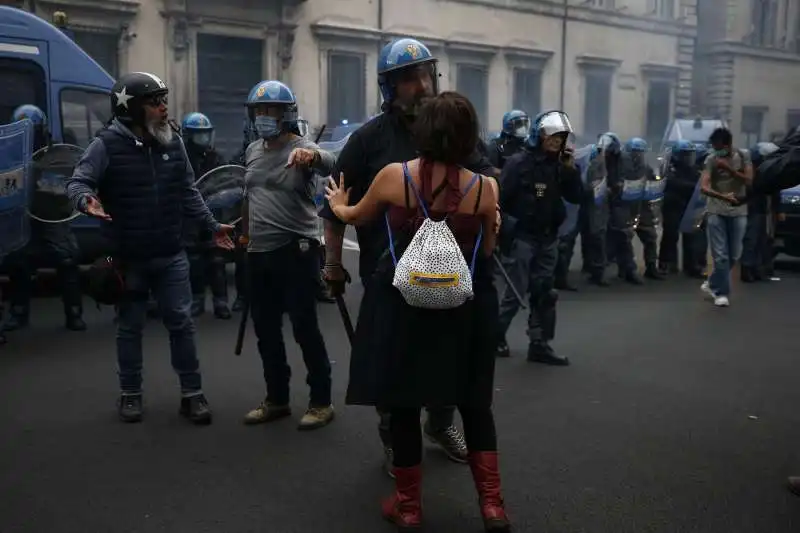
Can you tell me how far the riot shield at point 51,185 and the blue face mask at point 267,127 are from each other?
3.34 m

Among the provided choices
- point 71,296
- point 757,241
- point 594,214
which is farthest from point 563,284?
point 71,296

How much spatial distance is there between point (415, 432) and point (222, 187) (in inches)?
179

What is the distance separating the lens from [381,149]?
3.92 meters

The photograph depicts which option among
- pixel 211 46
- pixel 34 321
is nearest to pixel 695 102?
pixel 211 46

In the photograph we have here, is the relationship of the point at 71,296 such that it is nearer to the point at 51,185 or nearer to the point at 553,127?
the point at 51,185

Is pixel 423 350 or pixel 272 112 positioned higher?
pixel 272 112

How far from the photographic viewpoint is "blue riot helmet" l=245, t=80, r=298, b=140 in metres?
4.84

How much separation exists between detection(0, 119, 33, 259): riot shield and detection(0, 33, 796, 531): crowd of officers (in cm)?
258

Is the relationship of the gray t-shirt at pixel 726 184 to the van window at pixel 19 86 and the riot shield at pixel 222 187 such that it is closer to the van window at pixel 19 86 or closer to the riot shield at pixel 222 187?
the riot shield at pixel 222 187

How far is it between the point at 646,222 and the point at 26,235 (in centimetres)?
724

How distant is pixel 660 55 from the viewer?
3106 cm

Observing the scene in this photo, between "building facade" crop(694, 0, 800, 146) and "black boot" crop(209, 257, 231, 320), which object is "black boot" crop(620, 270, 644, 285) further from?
"building facade" crop(694, 0, 800, 146)

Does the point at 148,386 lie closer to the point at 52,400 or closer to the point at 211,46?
the point at 52,400

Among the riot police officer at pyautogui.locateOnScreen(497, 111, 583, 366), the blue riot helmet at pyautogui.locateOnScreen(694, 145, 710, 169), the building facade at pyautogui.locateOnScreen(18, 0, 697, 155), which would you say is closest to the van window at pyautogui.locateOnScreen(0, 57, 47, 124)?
the riot police officer at pyautogui.locateOnScreen(497, 111, 583, 366)
